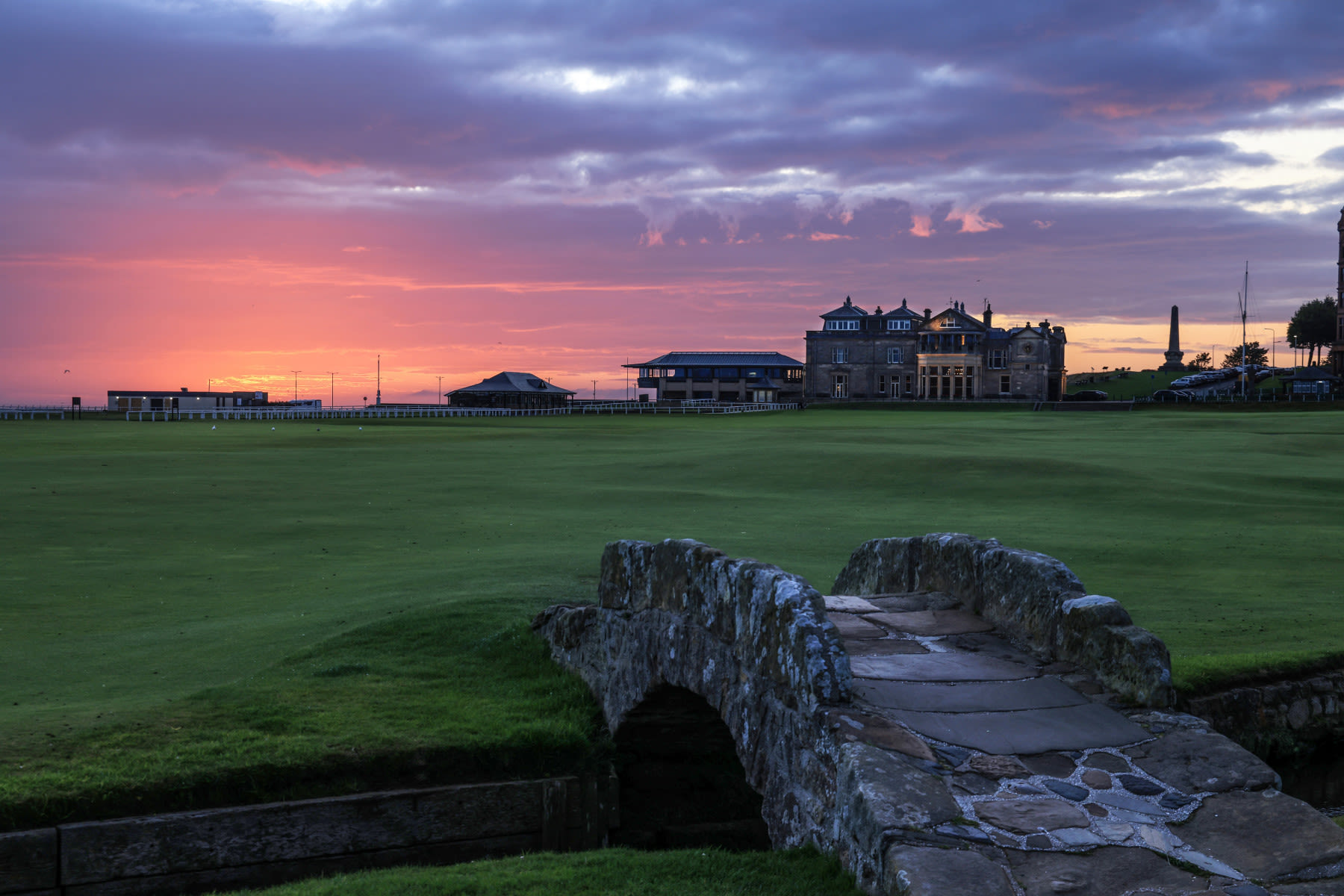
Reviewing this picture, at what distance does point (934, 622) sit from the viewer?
33.6 feet

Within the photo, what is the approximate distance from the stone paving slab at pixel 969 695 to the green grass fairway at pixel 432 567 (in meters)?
5.27

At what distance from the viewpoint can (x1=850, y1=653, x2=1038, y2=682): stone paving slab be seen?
8602 mm

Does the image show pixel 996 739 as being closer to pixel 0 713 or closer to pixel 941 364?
pixel 0 713

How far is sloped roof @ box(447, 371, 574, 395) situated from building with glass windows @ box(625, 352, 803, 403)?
13075 mm

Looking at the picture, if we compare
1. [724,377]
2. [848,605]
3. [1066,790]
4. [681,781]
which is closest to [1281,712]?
[848,605]

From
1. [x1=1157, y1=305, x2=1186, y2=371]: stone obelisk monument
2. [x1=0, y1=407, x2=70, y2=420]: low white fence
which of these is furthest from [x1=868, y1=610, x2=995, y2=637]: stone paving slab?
[x1=1157, y1=305, x2=1186, y2=371]: stone obelisk monument

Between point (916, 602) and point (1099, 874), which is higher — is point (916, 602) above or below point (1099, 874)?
above

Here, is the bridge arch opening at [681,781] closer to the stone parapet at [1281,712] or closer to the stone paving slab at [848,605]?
the stone paving slab at [848,605]

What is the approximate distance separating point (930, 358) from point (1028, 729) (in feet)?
415

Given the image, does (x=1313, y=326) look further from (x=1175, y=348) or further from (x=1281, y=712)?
(x=1281, y=712)

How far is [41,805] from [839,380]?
425 feet

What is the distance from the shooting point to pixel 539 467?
140ft

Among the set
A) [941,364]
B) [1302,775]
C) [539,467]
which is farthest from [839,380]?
[1302,775]

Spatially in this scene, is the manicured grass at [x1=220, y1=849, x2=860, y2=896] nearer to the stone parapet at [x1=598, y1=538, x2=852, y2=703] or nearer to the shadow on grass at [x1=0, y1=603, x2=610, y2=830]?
the stone parapet at [x1=598, y1=538, x2=852, y2=703]
